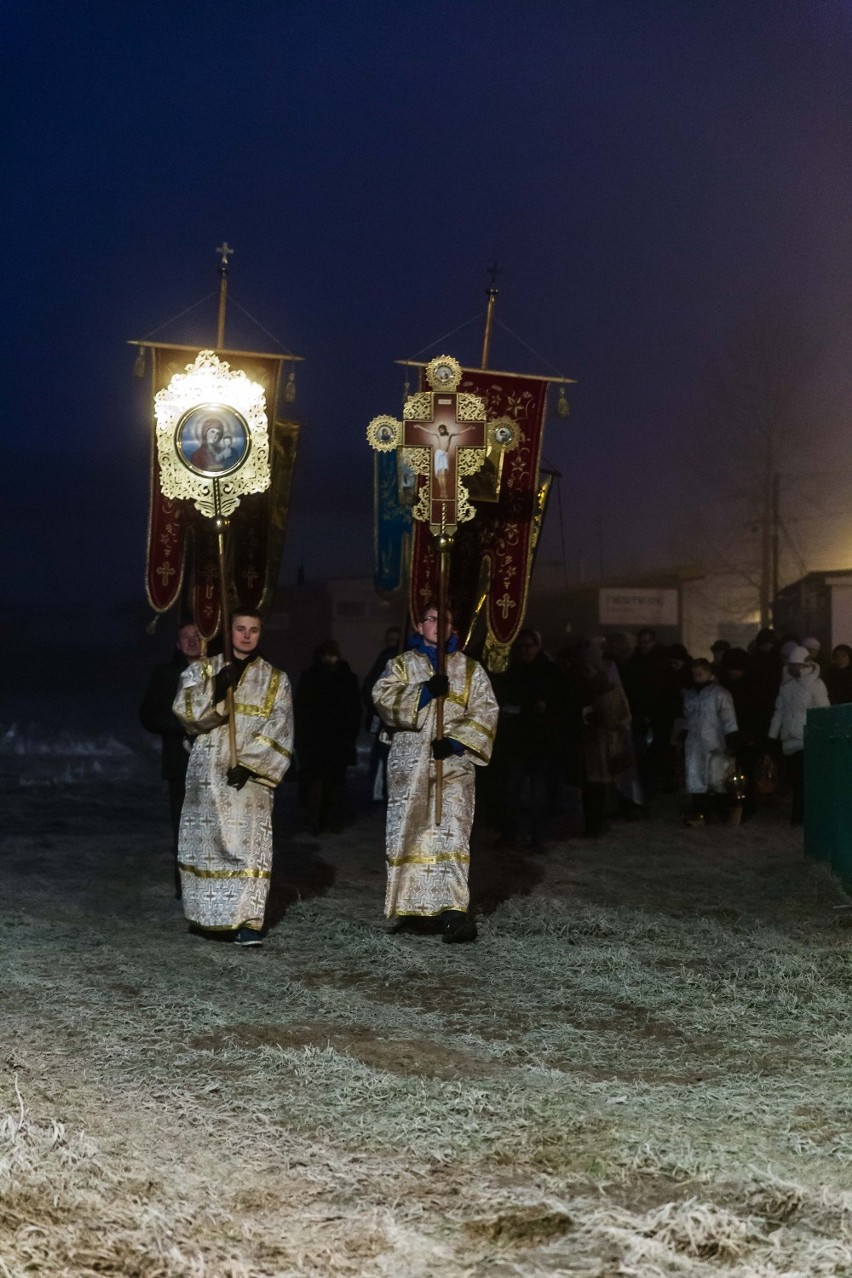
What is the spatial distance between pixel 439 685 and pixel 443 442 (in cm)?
187

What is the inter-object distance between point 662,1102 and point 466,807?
11.5ft

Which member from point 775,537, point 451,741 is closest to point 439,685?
point 451,741

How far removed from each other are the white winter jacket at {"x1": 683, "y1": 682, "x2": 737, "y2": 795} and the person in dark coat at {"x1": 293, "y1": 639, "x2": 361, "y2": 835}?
9.31 ft

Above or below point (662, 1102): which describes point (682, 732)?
above

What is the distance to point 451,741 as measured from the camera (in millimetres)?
7957

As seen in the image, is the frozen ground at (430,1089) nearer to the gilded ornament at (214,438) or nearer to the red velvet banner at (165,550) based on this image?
the gilded ornament at (214,438)

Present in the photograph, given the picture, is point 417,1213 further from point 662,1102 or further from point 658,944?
point 658,944

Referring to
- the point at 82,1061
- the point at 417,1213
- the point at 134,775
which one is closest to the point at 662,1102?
the point at 417,1213

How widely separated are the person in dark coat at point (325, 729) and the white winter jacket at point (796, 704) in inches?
141

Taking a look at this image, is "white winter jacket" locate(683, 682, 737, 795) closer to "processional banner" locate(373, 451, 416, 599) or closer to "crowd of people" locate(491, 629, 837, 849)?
"crowd of people" locate(491, 629, 837, 849)

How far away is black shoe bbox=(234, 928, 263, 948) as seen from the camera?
7539 millimetres

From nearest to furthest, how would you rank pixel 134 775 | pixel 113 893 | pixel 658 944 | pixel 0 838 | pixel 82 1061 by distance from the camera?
pixel 82 1061
pixel 658 944
pixel 113 893
pixel 0 838
pixel 134 775

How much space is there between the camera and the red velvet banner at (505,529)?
1323cm

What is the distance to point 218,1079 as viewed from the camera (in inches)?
192
